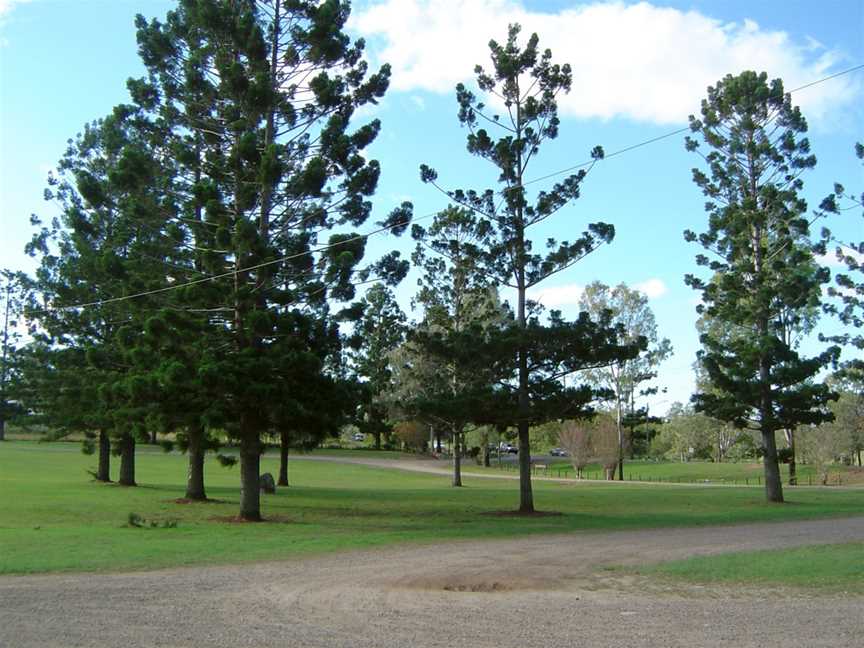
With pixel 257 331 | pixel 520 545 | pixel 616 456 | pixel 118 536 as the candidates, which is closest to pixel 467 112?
pixel 257 331

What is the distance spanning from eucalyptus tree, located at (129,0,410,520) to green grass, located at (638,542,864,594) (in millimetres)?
11471

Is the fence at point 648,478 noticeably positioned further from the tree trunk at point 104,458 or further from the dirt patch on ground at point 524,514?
the tree trunk at point 104,458

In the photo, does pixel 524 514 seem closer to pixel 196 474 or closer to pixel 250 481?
pixel 250 481

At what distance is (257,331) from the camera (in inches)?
838

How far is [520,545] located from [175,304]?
499 inches

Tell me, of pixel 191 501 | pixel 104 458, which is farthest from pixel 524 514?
pixel 104 458

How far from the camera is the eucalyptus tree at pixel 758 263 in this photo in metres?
32.5

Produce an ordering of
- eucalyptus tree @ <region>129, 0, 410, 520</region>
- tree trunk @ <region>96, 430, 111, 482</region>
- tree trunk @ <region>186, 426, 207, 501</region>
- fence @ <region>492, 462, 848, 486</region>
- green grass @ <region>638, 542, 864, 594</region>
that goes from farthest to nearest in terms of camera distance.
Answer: fence @ <region>492, 462, 848, 486</region> < tree trunk @ <region>96, 430, 111, 482</region> < tree trunk @ <region>186, 426, 207, 501</region> < eucalyptus tree @ <region>129, 0, 410, 520</region> < green grass @ <region>638, 542, 864, 594</region>

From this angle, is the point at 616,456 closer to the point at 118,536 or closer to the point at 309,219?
the point at 309,219

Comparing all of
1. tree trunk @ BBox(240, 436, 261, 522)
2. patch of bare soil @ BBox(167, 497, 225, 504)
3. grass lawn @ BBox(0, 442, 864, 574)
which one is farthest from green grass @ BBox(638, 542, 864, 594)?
patch of bare soil @ BBox(167, 497, 225, 504)

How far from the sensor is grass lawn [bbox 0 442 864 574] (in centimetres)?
1477

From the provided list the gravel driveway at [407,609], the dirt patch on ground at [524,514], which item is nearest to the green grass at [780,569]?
the gravel driveway at [407,609]

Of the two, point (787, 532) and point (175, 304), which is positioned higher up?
point (175, 304)

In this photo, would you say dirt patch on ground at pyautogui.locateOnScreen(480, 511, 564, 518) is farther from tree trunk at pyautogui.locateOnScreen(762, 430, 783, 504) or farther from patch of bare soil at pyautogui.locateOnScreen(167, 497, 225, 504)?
tree trunk at pyautogui.locateOnScreen(762, 430, 783, 504)
